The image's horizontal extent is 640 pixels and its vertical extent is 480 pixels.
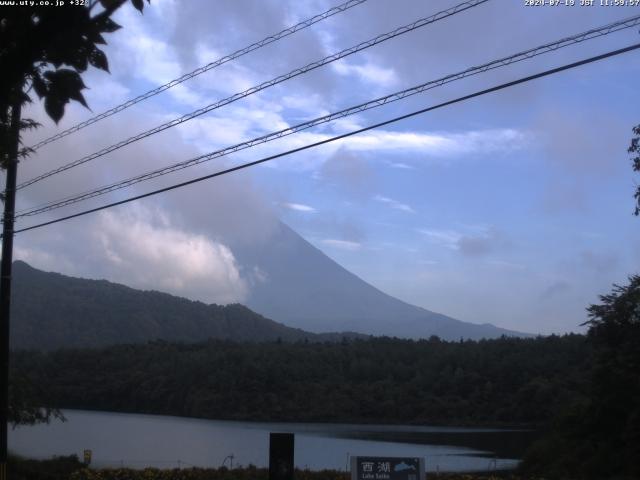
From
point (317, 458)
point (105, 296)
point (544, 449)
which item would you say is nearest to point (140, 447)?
point (317, 458)

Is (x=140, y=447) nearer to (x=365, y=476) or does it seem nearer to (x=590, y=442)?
(x=590, y=442)

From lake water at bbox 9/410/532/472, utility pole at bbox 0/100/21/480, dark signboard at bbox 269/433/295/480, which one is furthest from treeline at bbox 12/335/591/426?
dark signboard at bbox 269/433/295/480

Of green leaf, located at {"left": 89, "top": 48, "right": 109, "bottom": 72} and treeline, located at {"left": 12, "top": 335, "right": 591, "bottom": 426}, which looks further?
treeline, located at {"left": 12, "top": 335, "right": 591, "bottom": 426}

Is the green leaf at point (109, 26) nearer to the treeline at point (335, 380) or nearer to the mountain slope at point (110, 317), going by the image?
the treeline at point (335, 380)

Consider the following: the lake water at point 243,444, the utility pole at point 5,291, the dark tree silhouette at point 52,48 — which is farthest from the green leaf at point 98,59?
the lake water at point 243,444

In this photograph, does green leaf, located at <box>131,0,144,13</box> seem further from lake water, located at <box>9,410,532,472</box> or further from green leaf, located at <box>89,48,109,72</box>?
Result: lake water, located at <box>9,410,532,472</box>
